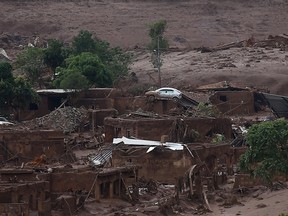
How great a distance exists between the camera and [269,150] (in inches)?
1507

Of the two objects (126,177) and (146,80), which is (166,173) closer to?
(126,177)

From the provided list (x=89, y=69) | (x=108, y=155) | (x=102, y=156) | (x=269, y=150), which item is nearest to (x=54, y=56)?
(x=89, y=69)

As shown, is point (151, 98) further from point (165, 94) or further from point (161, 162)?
point (161, 162)

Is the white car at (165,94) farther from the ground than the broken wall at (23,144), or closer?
closer

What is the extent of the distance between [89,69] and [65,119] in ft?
27.7

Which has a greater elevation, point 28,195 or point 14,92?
point 28,195

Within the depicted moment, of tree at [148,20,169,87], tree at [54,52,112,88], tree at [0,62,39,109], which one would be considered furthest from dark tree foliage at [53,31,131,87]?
tree at [0,62,39,109]

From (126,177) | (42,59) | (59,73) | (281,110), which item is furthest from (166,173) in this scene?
(42,59)

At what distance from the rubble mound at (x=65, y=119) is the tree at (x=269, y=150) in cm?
1643

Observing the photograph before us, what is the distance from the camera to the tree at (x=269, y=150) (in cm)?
3806

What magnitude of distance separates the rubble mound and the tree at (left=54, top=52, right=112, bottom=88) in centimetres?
625

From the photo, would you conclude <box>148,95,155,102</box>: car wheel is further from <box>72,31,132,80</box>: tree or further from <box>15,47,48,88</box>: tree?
<box>72,31,132,80</box>: tree

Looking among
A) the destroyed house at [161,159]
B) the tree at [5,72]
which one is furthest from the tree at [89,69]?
the destroyed house at [161,159]

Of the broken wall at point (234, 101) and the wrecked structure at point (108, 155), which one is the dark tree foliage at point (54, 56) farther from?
the broken wall at point (234, 101)
